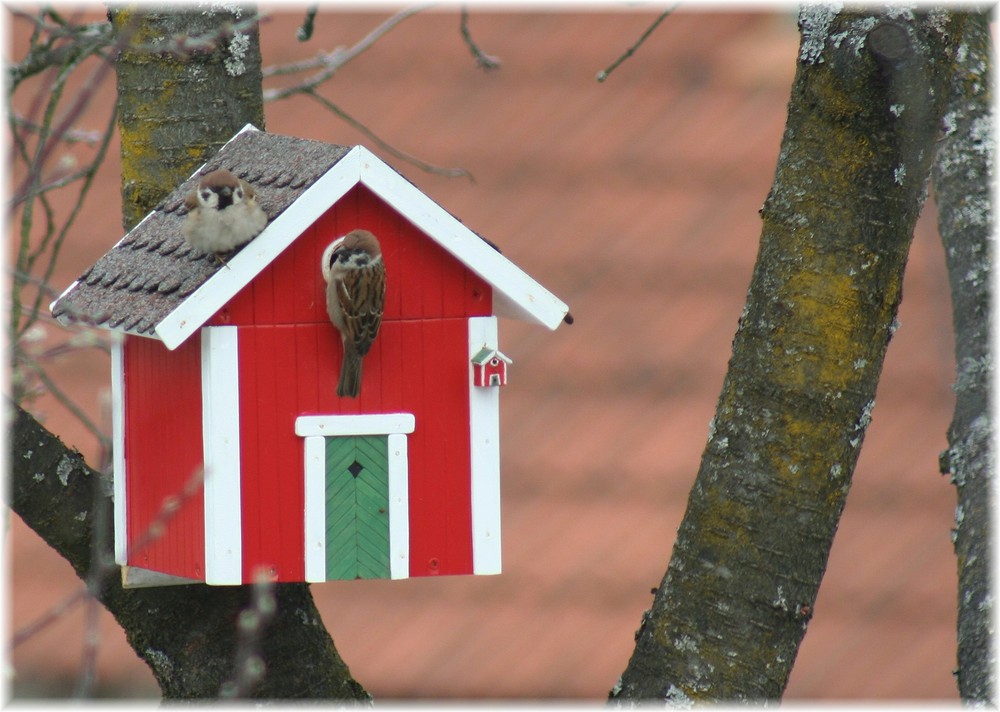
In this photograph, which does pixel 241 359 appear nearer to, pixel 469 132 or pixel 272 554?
pixel 272 554

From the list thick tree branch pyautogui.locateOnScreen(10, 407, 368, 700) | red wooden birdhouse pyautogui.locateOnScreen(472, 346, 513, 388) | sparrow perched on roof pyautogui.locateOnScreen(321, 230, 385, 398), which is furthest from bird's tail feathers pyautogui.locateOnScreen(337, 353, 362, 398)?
thick tree branch pyautogui.locateOnScreen(10, 407, 368, 700)

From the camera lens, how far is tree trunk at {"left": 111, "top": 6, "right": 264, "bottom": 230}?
127 inches

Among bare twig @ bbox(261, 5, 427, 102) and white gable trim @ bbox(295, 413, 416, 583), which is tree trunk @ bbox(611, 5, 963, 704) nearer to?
white gable trim @ bbox(295, 413, 416, 583)

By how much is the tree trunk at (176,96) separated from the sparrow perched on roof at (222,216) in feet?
1.39

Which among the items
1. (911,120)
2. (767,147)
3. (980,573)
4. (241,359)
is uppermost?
(767,147)

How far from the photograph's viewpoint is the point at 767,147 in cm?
571


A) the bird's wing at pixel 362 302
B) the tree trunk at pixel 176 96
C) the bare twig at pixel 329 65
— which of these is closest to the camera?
the bird's wing at pixel 362 302

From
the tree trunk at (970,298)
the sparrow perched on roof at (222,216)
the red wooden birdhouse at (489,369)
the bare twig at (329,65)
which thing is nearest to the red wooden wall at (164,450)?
the sparrow perched on roof at (222,216)

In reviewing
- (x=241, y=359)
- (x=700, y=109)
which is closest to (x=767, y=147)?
(x=700, y=109)

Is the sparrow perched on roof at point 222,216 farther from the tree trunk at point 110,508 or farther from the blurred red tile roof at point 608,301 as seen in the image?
the blurred red tile roof at point 608,301

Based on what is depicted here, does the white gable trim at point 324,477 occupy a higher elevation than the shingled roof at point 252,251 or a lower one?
lower

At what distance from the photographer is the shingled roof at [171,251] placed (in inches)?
113

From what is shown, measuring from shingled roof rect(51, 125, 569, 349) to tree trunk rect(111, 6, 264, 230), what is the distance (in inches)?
3.0

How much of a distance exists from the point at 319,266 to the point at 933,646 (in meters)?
3.85
